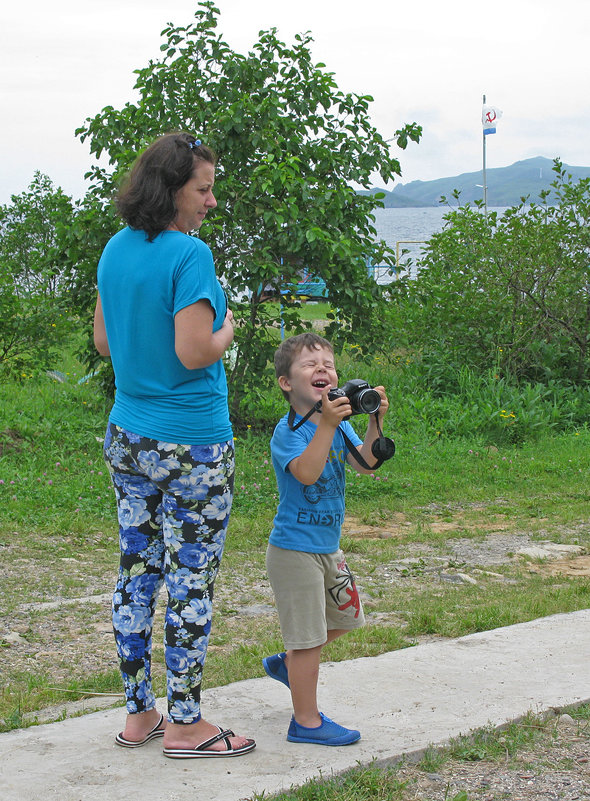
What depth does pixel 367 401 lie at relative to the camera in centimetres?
291

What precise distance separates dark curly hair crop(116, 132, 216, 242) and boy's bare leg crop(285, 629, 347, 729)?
1392 mm

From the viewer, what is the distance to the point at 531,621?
447 centimetres

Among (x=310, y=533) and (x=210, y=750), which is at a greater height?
(x=310, y=533)

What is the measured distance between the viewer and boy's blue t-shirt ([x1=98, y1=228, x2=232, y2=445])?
2.75m

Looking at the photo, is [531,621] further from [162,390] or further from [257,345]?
[257,345]

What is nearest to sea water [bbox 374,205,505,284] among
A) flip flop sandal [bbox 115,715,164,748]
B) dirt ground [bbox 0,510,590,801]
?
dirt ground [bbox 0,510,590,801]

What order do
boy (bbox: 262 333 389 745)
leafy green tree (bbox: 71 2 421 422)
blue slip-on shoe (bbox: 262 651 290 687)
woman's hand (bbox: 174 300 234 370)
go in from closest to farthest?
woman's hand (bbox: 174 300 234 370) → boy (bbox: 262 333 389 745) → blue slip-on shoe (bbox: 262 651 290 687) → leafy green tree (bbox: 71 2 421 422)

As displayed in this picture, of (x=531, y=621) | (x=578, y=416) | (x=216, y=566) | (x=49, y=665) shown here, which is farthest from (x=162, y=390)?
(x=578, y=416)

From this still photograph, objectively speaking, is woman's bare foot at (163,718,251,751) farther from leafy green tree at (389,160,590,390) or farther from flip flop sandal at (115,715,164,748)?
leafy green tree at (389,160,590,390)

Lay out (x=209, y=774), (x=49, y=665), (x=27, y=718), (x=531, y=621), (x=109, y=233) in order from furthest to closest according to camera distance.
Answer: (x=109, y=233) → (x=531, y=621) → (x=49, y=665) → (x=27, y=718) → (x=209, y=774)

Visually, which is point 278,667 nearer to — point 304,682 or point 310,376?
point 304,682

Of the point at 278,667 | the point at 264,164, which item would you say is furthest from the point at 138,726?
the point at 264,164

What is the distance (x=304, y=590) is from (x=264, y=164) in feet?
19.7

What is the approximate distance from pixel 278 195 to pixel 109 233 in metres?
1.59
